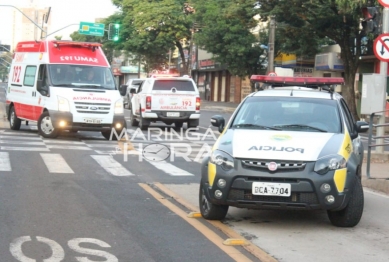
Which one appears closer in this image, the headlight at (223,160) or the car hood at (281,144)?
the car hood at (281,144)

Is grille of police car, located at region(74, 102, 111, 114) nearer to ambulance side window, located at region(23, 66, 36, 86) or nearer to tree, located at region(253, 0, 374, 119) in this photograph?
ambulance side window, located at region(23, 66, 36, 86)

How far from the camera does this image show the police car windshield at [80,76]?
66.1ft

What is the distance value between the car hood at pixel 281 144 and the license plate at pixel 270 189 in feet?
0.93

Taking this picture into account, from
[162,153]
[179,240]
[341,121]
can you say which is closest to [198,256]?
[179,240]

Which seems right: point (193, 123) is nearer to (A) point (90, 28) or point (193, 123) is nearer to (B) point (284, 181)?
(B) point (284, 181)

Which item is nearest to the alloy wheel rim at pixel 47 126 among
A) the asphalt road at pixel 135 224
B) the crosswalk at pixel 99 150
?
the crosswalk at pixel 99 150

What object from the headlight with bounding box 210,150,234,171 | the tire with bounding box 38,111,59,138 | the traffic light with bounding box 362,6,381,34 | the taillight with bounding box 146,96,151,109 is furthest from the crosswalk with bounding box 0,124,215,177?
the traffic light with bounding box 362,6,381,34

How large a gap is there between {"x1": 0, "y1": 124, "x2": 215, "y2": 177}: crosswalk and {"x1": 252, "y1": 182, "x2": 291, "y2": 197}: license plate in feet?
12.5

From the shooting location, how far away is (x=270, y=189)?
802 cm

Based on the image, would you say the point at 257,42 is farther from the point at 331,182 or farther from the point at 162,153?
the point at 331,182

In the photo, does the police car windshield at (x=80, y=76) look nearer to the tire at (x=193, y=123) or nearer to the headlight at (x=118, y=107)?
the headlight at (x=118, y=107)

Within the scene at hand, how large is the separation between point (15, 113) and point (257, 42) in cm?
3202

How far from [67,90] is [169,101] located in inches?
260

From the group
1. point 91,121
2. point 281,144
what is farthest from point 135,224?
point 91,121
